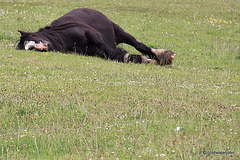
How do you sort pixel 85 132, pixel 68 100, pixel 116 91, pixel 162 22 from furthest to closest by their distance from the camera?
pixel 162 22
pixel 116 91
pixel 68 100
pixel 85 132

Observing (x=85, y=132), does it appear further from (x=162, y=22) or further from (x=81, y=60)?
(x=162, y=22)

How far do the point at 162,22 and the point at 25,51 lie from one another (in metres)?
9.52

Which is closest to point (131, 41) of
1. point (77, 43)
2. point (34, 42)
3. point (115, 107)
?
point (77, 43)

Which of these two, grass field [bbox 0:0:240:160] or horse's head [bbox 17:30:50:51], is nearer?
grass field [bbox 0:0:240:160]

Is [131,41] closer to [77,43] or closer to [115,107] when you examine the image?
[77,43]

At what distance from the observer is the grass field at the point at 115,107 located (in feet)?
14.7

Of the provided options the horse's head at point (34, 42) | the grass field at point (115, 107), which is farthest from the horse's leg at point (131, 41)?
the horse's head at point (34, 42)

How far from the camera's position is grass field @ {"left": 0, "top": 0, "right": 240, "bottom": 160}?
449cm

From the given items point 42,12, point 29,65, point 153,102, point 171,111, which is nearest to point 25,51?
point 29,65

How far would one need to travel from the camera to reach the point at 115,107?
615 centimetres

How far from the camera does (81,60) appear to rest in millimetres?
9992

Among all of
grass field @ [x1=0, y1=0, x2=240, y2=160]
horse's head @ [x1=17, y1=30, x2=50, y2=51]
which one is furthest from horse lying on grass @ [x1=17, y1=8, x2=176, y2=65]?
grass field @ [x1=0, y1=0, x2=240, y2=160]

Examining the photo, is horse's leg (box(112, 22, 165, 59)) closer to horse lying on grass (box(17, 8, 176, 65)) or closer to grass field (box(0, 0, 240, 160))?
horse lying on grass (box(17, 8, 176, 65))

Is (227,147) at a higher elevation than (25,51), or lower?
higher
